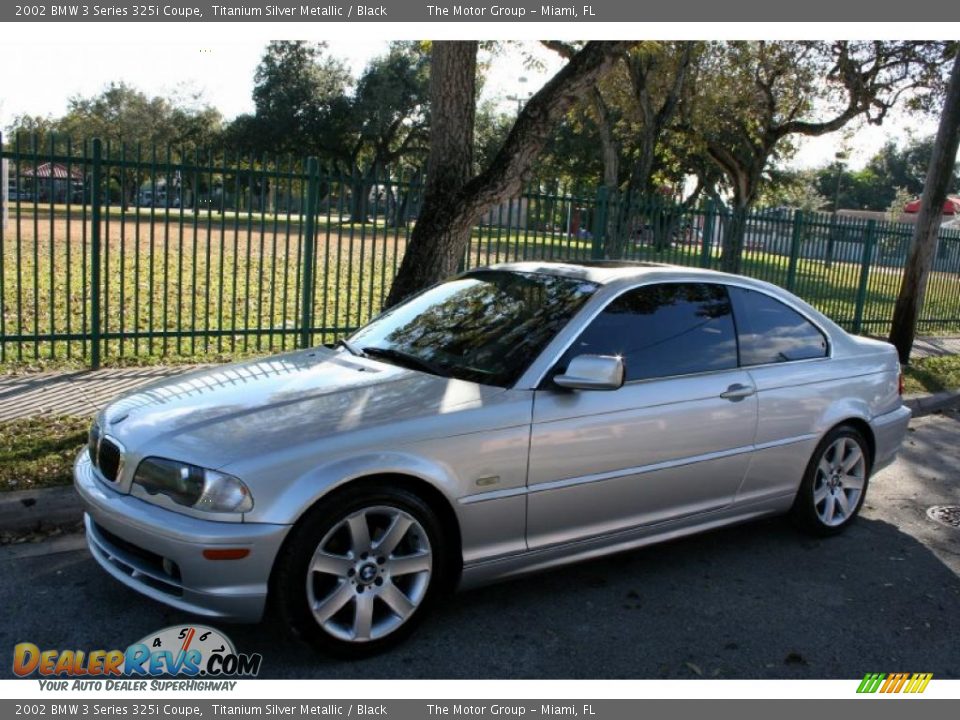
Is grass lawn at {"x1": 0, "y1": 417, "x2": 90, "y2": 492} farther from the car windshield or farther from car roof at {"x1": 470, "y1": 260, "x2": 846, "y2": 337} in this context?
car roof at {"x1": 470, "y1": 260, "x2": 846, "y2": 337}

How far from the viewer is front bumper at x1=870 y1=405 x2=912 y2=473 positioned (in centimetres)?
551

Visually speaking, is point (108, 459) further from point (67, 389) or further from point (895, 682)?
point (67, 389)

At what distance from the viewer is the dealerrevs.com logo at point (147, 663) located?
336 centimetres

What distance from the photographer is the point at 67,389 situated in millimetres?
7422

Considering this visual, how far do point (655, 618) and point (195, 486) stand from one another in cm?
222

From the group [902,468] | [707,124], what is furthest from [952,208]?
[902,468]

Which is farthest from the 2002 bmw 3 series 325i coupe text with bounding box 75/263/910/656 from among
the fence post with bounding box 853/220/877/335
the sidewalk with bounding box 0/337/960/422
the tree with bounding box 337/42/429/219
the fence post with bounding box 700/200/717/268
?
the tree with bounding box 337/42/429/219

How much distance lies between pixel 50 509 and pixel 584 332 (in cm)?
312

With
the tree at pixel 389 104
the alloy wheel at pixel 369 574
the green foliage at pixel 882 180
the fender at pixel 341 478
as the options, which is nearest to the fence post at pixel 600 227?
the fender at pixel 341 478

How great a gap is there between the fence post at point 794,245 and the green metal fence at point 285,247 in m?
0.03

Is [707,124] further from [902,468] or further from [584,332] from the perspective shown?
[584,332]

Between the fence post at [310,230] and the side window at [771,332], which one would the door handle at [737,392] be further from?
the fence post at [310,230]

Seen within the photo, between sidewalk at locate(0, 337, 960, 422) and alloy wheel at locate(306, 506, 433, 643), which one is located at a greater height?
alloy wheel at locate(306, 506, 433, 643)

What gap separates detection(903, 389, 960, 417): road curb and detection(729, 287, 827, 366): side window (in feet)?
15.8
